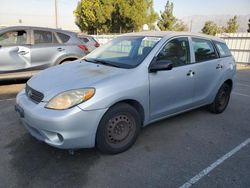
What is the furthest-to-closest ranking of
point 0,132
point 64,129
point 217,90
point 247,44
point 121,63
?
point 247,44, point 217,90, point 0,132, point 121,63, point 64,129

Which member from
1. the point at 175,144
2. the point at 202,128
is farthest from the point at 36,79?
the point at 202,128

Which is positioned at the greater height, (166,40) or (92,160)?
(166,40)

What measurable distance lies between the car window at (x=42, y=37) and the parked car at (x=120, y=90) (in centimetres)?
295

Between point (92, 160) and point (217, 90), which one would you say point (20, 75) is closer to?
point (92, 160)

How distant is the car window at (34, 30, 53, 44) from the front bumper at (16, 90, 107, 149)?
4.08 metres

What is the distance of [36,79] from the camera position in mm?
3268

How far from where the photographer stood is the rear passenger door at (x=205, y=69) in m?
4.03

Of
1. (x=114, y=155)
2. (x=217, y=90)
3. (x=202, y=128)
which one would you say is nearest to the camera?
(x=114, y=155)

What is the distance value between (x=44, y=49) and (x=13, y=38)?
81 centimetres

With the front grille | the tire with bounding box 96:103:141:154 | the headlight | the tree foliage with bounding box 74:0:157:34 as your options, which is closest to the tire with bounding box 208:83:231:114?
the tire with bounding box 96:103:141:154

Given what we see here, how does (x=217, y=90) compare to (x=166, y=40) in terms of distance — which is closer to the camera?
(x=166, y=40)

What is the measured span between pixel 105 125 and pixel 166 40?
1655mm

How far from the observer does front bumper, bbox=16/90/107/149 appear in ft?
8.46

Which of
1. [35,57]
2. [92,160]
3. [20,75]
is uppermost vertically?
[35,57]
